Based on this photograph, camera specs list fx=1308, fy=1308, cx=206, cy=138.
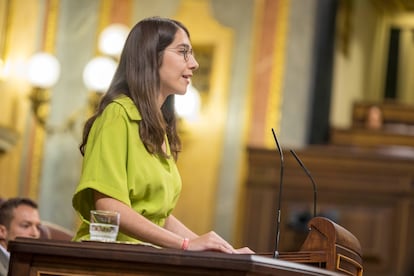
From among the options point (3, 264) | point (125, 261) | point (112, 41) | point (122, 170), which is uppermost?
point (112, 41)

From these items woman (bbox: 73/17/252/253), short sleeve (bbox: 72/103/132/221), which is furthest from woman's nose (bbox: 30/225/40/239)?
short sleeve (bbox: 72/103/132/221)

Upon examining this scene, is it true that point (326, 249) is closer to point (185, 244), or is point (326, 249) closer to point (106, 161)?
point (185, 244)

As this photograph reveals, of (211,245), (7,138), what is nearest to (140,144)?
(211,245)

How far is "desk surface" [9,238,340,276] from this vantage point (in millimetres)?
3215

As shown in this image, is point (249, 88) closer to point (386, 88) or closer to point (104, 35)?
point (104, 35)

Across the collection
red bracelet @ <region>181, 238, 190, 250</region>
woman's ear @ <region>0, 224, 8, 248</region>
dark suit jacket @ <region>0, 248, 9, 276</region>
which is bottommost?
dark suit jacket @ <region>0, 248, 9, 276</region>

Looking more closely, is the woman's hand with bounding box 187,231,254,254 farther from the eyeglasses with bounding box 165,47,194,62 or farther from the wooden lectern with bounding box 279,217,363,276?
the eyeglasses with bounding box 165,47,194,62

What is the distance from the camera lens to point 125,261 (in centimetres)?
328

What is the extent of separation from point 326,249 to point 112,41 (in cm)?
645

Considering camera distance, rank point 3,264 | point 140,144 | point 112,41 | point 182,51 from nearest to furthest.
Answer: point 140,144, point 182,51, point 3,264, point 112,41

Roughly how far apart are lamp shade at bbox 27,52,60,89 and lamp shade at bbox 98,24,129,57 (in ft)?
1.48

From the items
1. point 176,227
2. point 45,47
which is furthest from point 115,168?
point 45,47

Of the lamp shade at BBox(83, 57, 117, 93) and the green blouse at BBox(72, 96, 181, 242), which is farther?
the lamp shade at BBox(83, 57, 117, 93)

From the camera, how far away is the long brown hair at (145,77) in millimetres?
3879
